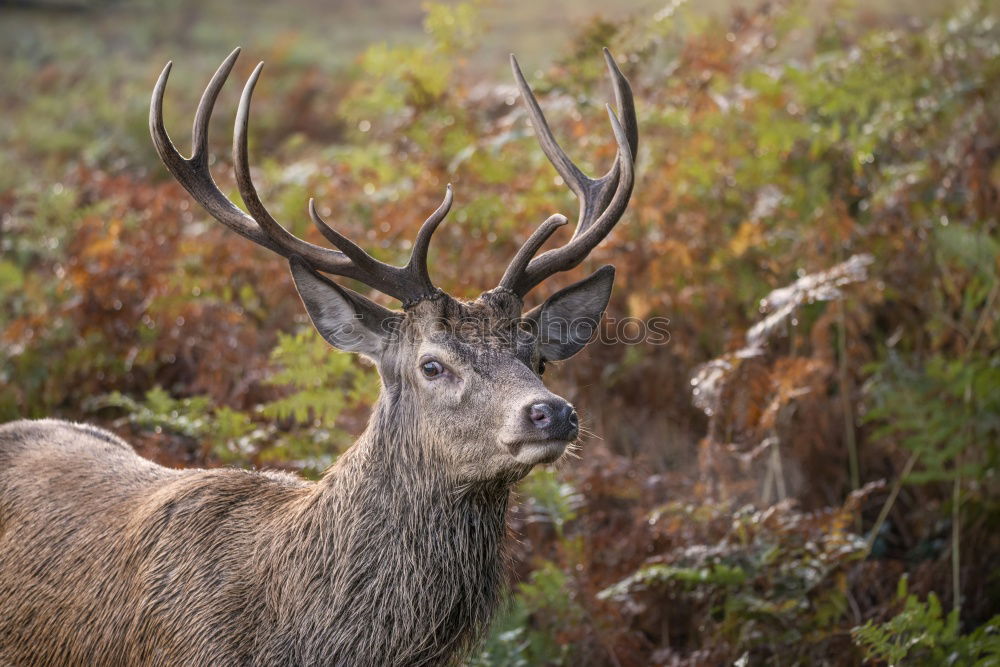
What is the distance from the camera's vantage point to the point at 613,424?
7410 mm

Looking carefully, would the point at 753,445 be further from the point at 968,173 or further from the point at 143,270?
Answer: the point at 143,270

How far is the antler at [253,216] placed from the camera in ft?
14.0

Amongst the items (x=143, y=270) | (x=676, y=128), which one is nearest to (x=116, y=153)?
(x=143, y=270)

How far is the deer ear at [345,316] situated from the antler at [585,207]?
0.55m

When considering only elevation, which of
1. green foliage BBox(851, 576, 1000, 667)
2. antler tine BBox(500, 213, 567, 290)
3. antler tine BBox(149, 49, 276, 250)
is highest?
antler tine BBox(149, 49, 276, 250)

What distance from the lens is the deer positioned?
4.11m

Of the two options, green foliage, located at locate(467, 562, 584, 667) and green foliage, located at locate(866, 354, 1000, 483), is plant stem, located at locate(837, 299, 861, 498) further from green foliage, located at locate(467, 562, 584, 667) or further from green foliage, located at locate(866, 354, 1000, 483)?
green foliage, located at locate(467, 562, 584, 667)

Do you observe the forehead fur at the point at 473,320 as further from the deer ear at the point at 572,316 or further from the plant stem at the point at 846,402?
the plant stem at the point at 846,402

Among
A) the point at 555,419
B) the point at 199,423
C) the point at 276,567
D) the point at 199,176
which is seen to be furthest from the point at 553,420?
the point at 199,423

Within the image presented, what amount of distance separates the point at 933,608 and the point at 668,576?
120 centimetres

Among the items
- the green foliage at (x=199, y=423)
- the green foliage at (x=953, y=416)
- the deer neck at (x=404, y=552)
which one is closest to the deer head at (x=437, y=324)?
the deer neck at (x=404, y=552)

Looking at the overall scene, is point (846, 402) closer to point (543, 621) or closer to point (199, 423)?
point (543, 621)

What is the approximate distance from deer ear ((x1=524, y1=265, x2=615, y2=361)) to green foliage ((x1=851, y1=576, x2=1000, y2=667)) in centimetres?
177

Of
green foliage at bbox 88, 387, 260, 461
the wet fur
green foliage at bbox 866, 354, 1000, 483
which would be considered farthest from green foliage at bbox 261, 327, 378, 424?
green foliage at bbox 866, 354, 1000, 483
